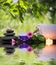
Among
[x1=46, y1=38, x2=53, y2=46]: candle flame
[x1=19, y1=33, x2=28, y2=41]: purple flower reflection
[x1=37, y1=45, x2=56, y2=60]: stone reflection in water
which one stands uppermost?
[x1=19, y1=33, x2=28, y2=41]: purple flower reflection

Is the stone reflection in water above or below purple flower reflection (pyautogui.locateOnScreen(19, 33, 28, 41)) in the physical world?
below

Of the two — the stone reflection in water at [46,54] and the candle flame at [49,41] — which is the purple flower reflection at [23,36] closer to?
the candle flame at [49,41]

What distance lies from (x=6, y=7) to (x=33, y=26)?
18.1 ft

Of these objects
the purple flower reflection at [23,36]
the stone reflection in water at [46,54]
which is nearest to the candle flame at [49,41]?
the purple flower reflection at [23,36]

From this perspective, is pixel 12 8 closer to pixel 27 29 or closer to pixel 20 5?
pixel 20 5

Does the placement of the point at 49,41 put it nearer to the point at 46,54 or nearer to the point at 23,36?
the point at 23,36

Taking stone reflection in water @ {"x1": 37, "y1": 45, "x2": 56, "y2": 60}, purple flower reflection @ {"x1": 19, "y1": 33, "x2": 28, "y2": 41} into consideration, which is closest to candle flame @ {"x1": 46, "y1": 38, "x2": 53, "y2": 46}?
purple flower reflection @ {"x1": 19, "y1": 33, "x2": 28, "y2": 41}

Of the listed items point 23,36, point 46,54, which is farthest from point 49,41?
point 46,54

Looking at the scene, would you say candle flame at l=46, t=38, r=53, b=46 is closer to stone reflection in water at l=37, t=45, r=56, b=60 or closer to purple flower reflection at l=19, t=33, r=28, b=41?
purple flower reflection at l=19, t=33, r=28, b=41

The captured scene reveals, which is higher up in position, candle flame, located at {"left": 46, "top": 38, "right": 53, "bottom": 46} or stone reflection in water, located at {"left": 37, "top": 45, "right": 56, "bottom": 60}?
candle flame, located at {"left": 46, "top": 38, "right": 53, "bottom": 46}

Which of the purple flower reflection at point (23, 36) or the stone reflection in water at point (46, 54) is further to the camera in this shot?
the purple flower reflection at point (23, 36)

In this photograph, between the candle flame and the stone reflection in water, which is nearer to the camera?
the stone reflection in water

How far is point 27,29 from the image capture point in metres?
6.25

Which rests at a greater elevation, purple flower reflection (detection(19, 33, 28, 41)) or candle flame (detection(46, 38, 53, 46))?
purple flower reflection (detection(19, 33, 28, 41))
